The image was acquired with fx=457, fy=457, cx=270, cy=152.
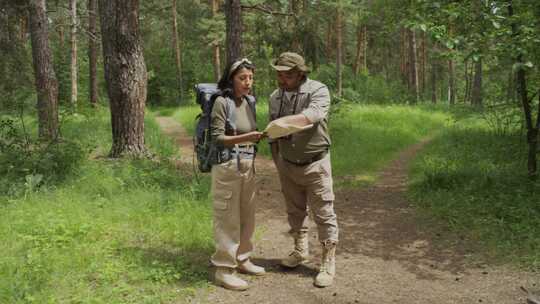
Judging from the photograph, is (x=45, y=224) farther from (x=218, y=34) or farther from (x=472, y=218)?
(x=218, y=34)

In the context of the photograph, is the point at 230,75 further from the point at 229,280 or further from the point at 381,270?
the point at 381,270

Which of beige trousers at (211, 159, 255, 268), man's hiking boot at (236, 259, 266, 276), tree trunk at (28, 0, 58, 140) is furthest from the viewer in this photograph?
tree trunk at (28, 0, 58, 140)

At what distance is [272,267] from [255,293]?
2.36 feet

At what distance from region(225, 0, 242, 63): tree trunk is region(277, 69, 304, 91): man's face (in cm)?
733

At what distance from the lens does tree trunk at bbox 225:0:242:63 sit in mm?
11344

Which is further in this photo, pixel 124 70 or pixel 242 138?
pixel 124 70

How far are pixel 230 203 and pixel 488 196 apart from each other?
468 centimetres

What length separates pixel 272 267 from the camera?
5062 mm

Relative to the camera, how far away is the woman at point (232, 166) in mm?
4160

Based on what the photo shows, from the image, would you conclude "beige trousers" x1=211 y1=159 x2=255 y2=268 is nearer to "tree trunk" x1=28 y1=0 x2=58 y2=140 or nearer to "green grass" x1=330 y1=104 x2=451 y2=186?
"green grass" x1=330 y1=104 x2=451 y2=186

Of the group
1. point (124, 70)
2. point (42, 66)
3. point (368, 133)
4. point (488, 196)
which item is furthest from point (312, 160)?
point (368, 133)

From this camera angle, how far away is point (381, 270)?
16.5 ft

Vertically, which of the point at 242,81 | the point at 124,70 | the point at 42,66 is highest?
the point at 42,66

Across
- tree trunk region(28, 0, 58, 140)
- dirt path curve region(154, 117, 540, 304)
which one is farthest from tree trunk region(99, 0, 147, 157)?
tree trunk region(28, 0, 58, 140)
